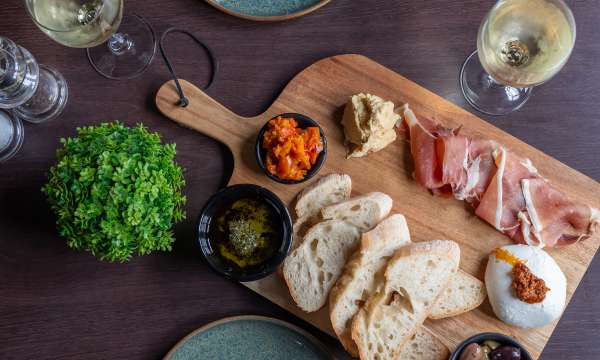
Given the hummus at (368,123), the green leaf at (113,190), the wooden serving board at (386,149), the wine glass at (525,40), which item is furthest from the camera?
the wooden serving board at (386,149)

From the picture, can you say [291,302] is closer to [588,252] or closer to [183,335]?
[183,335]

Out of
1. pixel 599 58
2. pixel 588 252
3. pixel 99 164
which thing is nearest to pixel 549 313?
pixel 588 252

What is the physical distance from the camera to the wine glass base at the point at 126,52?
6.45ft

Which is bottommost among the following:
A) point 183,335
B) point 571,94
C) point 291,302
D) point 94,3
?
point 183,335

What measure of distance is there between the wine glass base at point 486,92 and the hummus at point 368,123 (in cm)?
29

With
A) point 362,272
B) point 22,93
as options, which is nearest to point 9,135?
point 22,93

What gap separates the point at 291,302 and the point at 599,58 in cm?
133

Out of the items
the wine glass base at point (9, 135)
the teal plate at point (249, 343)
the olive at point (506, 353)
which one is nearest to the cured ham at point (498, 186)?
the olive at point (506, 353)

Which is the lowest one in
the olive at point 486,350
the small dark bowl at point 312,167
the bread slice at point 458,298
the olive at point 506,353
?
the olive at point 486,350

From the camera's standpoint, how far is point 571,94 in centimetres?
202

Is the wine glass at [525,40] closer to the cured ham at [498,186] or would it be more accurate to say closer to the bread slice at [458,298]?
the cured ham at [498,186]

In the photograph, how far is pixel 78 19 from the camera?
1.73 metres

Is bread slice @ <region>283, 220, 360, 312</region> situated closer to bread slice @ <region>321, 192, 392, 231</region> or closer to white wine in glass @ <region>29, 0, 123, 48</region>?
bread slice @ <region>321, 192, 392, 231</region>

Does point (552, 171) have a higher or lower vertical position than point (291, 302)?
higher
